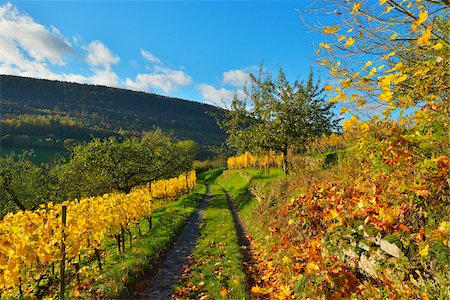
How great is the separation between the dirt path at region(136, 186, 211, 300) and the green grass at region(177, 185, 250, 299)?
1.29ft

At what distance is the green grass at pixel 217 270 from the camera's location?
739 centimetres

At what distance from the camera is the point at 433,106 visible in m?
3.97

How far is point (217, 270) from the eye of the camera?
9039 millimetres

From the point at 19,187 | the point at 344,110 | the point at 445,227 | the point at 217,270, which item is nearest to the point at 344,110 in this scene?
the point at 344,110

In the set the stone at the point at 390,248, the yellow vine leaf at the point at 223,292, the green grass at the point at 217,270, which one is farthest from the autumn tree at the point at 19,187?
the stone at the point at 390,248

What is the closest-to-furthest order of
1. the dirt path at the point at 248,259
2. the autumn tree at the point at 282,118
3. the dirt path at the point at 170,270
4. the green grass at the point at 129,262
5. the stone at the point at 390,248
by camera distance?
the stone at the point at 390,248 → the green grass at the point at 129,262 → the dirt path at the point at 170,270 → the dirt path at the point at 248,259 → the autumn tree at the point at 282,118

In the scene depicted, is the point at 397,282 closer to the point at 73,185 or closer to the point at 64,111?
the point at 73,185

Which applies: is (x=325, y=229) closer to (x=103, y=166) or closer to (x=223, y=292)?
(x=223, y=292)

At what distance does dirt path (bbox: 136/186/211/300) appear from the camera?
8055mm

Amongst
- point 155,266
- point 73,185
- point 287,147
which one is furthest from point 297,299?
point 73,185

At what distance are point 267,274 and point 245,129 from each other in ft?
42.6

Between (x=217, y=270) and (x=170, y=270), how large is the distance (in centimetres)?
191

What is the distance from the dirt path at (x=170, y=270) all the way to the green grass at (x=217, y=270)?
15.4 inches

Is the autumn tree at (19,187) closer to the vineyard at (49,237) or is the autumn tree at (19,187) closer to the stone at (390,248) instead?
the vineyard at (49,237)
